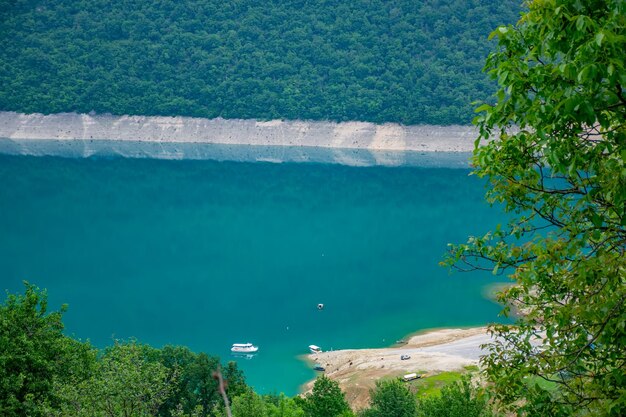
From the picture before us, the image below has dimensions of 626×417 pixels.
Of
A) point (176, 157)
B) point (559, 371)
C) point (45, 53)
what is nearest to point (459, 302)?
point (559, 371)

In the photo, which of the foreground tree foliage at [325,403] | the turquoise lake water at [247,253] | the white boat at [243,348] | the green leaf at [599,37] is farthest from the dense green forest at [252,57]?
the green leaf at [599,37]

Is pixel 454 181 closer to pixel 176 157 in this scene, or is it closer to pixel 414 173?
pixel 414 173

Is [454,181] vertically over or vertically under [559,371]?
over

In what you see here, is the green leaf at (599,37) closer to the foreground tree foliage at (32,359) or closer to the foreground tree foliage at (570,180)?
the foreground tree foliage at (570,180)

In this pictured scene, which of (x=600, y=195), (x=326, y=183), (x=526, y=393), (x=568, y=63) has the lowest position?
(x=526, y=393)

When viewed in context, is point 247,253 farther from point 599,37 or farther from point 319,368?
point 599,37

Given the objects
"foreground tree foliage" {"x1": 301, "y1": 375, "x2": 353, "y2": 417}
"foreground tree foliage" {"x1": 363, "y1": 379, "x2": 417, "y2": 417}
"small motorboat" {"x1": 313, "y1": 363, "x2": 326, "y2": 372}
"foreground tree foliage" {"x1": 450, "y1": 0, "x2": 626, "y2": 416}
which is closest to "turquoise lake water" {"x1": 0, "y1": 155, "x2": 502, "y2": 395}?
"small motorboat" {"x1": 313, "y1": 363, "x2": 326, "y2": 372}

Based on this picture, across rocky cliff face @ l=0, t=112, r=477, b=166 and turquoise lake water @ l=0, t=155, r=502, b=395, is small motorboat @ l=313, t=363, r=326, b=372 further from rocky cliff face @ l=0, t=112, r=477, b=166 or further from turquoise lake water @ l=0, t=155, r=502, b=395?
rocky cliff face @ l=0, t=112, r=477, b=166
